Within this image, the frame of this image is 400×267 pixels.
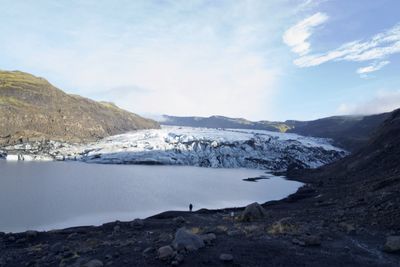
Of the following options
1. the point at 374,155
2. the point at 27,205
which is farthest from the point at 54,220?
the point at 374,155

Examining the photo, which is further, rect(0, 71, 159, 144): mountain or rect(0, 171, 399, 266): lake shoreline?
rect(0, 71, 159, 144): mountain

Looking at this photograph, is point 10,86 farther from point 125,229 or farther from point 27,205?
point 125,229

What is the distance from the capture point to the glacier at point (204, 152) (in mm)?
116312

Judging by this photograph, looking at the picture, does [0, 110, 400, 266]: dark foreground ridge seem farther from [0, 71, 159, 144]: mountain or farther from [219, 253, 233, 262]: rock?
[0, 71, 159, 144]: mountain

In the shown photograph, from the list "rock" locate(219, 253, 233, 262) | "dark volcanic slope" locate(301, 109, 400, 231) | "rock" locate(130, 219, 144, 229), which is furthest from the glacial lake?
"rock" locate(219, 253, 233, 262)

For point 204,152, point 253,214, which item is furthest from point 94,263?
point 204,152

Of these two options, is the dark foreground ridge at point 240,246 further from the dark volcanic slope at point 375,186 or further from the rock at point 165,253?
the dark volcanic slope at point 375,186

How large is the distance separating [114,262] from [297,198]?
118 ft

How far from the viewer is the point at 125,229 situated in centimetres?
2428

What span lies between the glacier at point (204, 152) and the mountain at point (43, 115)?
51.9ft

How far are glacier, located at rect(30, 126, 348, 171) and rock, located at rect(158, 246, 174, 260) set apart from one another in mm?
99621

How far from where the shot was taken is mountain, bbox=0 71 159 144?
13412 centimetres

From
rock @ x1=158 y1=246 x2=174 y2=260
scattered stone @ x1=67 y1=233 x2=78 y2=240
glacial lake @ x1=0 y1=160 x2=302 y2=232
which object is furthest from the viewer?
glacial lake @ x1=0 y1=160 x2=302 y2=232

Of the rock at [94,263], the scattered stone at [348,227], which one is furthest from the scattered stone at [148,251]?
the scattered stone at [348,227]
